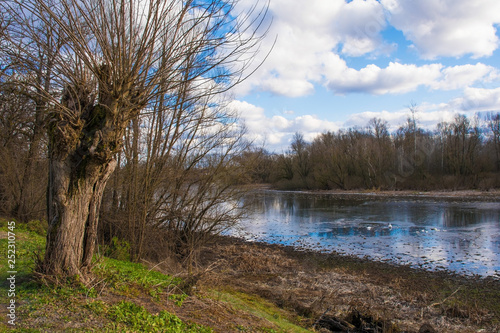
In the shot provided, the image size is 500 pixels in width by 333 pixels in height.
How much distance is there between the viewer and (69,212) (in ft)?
17.0

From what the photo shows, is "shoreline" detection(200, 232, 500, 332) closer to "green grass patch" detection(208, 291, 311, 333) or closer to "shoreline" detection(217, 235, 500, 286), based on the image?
"shoreline" detection(217, 235, 500, 286)

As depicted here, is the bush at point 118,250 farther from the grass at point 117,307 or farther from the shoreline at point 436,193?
the shoreline at point 436,193

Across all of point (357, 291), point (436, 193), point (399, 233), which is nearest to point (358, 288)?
point (357, 291)

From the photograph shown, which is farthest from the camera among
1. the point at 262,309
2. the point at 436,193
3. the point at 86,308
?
the point at 436,193

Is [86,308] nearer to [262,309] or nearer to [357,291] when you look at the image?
[262,309]

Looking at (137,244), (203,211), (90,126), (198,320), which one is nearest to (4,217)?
(137,244)

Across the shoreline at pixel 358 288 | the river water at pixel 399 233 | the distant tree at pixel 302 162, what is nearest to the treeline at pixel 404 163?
the distant tree at pixel 302 162

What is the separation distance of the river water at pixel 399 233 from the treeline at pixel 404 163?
66.5ft

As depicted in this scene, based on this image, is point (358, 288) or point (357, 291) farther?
point (358, 288)

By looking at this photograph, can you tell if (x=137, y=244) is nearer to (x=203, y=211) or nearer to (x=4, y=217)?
(x=203, y=211)

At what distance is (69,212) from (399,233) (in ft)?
63.6

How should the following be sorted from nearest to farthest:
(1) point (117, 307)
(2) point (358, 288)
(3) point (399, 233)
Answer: (1) point (117, 307), (2) point (358, 288), (3) point (399, 233)

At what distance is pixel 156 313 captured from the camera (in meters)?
5.04

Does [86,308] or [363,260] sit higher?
[86,308]
